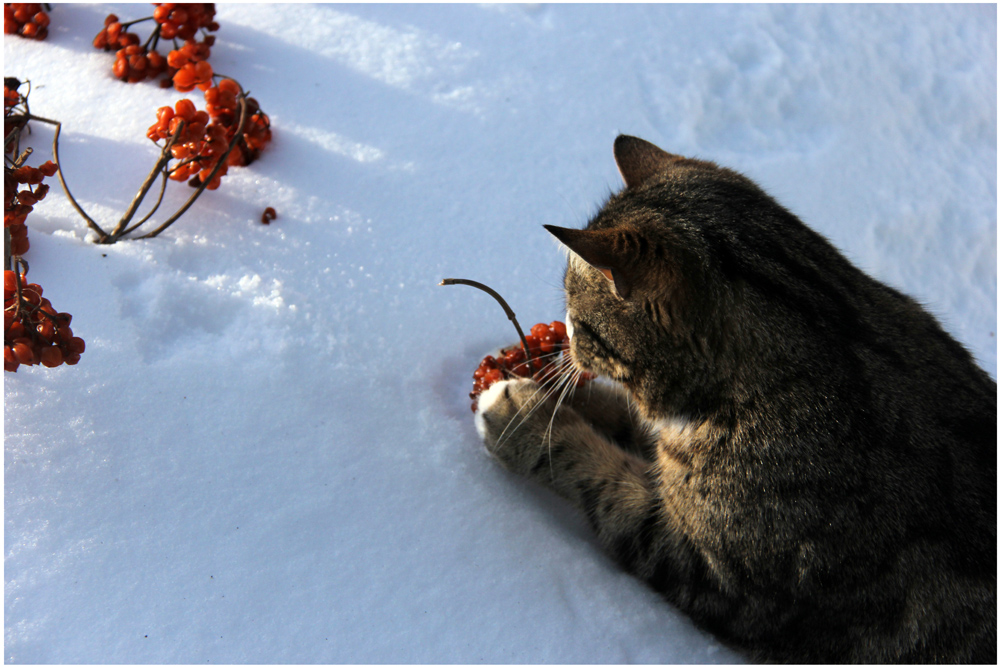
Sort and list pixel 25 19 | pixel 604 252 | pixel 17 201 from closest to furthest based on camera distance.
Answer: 1. pixel 604 252
2. pixel 17 201
3. pixel 25 19

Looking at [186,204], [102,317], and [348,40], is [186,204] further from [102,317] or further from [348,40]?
[348,40]

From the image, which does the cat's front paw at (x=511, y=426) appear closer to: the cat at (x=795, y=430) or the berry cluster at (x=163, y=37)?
the cat at (x=795, y=430)

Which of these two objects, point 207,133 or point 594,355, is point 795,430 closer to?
point 594,355

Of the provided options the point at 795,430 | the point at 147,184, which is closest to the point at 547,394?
the point at 795,430

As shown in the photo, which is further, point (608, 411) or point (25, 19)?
point (25, 19)

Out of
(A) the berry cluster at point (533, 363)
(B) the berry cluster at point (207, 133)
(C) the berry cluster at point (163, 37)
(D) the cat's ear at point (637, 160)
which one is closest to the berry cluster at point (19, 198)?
(B) the berry cluster at point (207, 133)

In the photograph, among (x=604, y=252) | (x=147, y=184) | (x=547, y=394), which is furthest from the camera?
(x=147, y=184)

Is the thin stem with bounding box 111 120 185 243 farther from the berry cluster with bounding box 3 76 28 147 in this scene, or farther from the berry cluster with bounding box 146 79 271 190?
the berry cluster with bounding box 3 76 28 147
